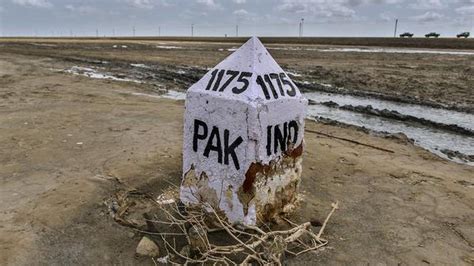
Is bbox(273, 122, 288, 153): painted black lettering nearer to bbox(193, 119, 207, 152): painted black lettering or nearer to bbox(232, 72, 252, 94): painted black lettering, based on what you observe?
bbox(232, 72, 252, 94): painted black lettering

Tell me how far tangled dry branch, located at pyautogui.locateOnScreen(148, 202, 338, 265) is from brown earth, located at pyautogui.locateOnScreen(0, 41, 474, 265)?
0.20m

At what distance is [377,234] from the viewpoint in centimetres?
455

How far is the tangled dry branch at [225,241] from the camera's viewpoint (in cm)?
384

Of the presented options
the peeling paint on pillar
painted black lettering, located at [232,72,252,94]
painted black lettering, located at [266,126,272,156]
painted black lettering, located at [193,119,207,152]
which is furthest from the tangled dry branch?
painted black lettering, located at [232,72,252,94]

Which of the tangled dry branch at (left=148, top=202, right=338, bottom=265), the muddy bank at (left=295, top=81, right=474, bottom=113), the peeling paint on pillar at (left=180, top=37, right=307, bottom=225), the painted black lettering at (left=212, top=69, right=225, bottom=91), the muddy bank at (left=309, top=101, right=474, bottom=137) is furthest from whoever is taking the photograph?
the muddy bank at (left=295, top=81, right=474, bottom=113)

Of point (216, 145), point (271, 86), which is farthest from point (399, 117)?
point (216, 145)

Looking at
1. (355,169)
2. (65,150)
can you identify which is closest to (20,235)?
(65,150)

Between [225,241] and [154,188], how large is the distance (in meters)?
1.49

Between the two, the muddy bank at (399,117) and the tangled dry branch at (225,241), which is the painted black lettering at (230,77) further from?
the muddy bank at (399,117)

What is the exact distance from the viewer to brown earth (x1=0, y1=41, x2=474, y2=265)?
13.8 ft

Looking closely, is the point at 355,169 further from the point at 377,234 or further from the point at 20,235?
the point at 20,235

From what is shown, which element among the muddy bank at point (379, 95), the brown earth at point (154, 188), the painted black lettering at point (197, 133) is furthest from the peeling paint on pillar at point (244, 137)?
the muddy bank at point (379, 95)

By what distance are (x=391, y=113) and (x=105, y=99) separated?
7174 mm

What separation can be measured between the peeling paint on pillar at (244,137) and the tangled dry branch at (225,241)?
17cm
